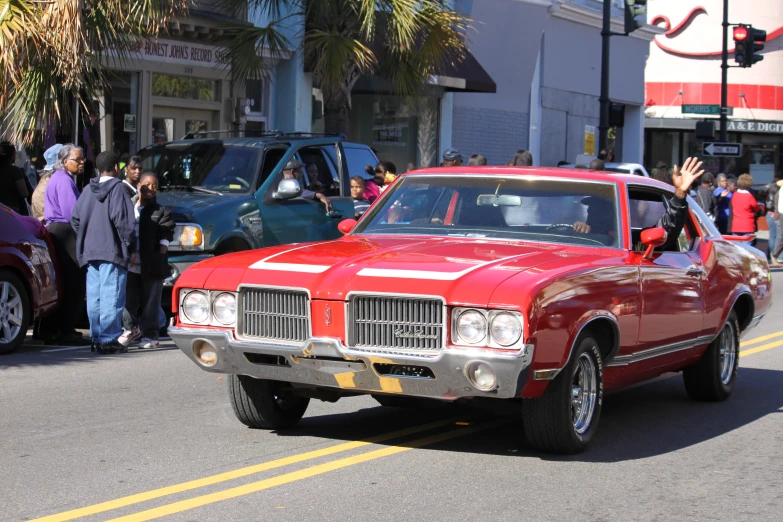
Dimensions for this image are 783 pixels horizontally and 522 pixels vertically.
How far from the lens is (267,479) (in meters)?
6.04

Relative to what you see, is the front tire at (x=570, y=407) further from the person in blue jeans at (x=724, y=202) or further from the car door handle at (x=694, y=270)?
the person in blue jeans at (x=724, y=202)

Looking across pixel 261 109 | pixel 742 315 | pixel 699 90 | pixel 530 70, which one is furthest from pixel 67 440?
pixel 699 90

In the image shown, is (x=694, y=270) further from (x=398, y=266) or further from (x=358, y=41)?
(x=358, y=41)

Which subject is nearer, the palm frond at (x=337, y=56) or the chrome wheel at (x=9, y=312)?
the chrome wheel at (x=9, y=312)

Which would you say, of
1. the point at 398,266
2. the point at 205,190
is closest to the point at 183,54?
the point at 205,190

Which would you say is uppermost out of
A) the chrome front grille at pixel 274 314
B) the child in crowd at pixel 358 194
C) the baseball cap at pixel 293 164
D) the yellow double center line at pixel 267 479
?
the baseball cap at pixel 293 164

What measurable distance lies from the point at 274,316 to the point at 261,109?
1701 cm

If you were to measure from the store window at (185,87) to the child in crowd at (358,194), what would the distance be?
799 centimetres

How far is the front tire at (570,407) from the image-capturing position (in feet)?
20.9

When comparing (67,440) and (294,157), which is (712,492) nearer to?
(67,440)

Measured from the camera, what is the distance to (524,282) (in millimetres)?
6035

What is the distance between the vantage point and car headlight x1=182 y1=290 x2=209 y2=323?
21.8 ft

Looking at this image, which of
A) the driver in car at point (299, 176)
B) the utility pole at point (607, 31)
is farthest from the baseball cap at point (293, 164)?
the utility pole at point (607, 31)

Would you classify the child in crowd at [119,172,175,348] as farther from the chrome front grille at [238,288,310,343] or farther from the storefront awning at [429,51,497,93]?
the storefront awning at [429,51,497,93]
